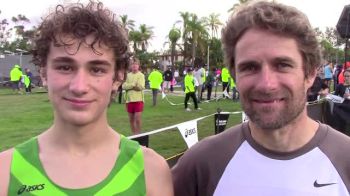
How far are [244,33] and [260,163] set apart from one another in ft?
1.98

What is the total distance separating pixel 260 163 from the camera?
82.6 inches

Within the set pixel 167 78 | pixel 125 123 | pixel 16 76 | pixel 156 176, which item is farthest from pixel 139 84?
pixel 16 76

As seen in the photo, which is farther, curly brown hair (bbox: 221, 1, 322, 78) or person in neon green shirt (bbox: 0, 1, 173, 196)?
curly brown hair (bbox: 221, 1, 322, 78)

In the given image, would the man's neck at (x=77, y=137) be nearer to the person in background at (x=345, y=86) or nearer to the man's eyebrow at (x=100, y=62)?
the man's eyebrow at (x=100, y=62)

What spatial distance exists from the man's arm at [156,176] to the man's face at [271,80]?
47cm

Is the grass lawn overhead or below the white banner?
below

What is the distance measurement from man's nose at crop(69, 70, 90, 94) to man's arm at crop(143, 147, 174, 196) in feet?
1.40

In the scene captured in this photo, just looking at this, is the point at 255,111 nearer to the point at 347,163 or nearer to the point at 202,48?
the point at 347,163

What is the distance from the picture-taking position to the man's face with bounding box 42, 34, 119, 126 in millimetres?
1969

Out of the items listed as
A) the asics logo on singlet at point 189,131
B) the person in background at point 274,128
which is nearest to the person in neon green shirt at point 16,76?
the asics logo on singlet at point 189,131

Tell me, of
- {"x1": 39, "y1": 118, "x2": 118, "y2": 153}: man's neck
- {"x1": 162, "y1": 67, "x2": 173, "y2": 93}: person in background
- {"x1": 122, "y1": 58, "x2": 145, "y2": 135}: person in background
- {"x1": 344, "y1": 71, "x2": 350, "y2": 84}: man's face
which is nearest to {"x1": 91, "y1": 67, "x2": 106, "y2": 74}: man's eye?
{"x1": 39, "y1": 118, "x2": 118, "y2": 153}: man's neck

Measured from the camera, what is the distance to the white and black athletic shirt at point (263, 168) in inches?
79.4

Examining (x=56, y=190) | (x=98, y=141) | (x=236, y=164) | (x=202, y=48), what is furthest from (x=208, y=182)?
(x=202, y=48)

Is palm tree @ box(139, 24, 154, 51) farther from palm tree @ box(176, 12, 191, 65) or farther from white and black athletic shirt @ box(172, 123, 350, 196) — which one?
white and black athletic shirt @ box(172, 123, 350, 196)
